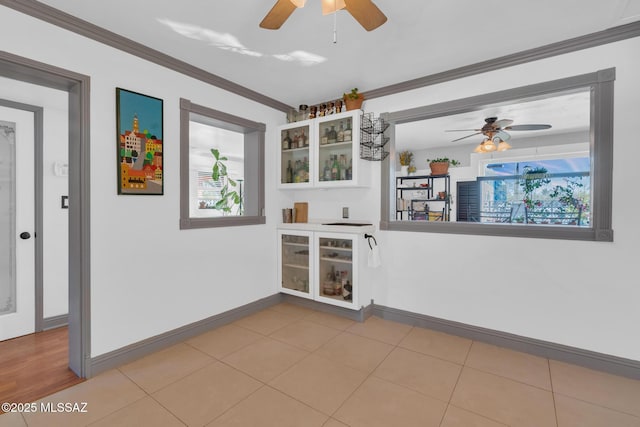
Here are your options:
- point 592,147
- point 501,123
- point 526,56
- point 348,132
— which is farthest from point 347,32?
point 501,123

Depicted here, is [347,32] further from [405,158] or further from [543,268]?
[405,158]

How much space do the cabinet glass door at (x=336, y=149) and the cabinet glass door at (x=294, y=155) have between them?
212 millimetres

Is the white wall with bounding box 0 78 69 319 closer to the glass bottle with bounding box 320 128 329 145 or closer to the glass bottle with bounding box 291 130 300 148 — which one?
the glass bottle with bounding box 291 130 300 148

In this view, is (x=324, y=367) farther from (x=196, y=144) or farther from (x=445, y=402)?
(x=196, y=144)

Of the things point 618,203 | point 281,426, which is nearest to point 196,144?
point 281,426

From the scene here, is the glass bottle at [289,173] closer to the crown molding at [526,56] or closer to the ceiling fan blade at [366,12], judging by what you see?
the crown molding at [526,56]

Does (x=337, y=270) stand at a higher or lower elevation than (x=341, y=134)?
lower

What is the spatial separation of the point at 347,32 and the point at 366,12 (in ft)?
1.95

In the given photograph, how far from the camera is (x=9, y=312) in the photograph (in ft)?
9.36

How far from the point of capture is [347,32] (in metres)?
2.23

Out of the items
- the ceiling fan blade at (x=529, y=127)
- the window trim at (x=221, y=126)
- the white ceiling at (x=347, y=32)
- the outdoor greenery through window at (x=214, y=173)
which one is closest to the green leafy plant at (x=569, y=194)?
the ceiling fan blade at (x=529, y=127)

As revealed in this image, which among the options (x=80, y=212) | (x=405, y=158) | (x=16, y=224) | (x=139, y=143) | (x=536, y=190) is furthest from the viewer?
Answer: (x=405, y=158)

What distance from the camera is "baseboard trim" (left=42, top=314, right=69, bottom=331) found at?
9.98ft

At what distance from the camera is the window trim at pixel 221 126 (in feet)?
8.94
